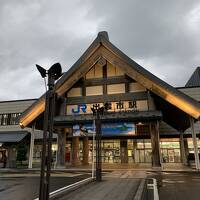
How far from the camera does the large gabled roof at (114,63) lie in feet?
62.8

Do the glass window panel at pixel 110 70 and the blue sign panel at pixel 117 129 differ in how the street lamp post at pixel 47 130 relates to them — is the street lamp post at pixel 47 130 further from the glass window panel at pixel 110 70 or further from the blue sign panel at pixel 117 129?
the glass window panel at pixel 110 70

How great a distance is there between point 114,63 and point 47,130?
16.9 meters

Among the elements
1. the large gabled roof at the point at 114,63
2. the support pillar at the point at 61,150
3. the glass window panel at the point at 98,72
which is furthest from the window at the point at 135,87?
the support pillar at the point at 61,150

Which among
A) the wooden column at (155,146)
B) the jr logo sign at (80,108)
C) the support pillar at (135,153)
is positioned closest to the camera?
the wooden column at (155,146)

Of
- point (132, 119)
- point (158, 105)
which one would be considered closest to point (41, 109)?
point (132, 119)

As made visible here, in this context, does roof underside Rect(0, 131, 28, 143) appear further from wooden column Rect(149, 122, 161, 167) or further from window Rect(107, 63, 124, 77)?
wooden column Rect(149, 122, 161, 167)

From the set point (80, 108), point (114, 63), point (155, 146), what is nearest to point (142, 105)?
point (155, 146)

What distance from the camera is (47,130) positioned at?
19.3 feet

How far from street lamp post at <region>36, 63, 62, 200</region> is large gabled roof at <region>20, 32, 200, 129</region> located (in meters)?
13.4

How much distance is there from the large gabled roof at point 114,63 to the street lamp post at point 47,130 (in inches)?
527

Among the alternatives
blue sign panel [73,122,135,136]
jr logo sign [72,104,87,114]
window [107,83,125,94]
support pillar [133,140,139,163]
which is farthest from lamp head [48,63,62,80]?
support pillar [133,140,139,163]

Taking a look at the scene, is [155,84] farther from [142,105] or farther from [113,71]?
[113,71]

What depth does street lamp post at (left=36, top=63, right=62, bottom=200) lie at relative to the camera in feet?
17.6

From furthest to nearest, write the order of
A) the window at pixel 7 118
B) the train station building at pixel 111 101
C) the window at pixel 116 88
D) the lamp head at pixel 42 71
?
the window at pixel 7 118 → the window at pixel 116 88 → the train station building at pixel 111 101 → the lamp head at pixel 42 71
